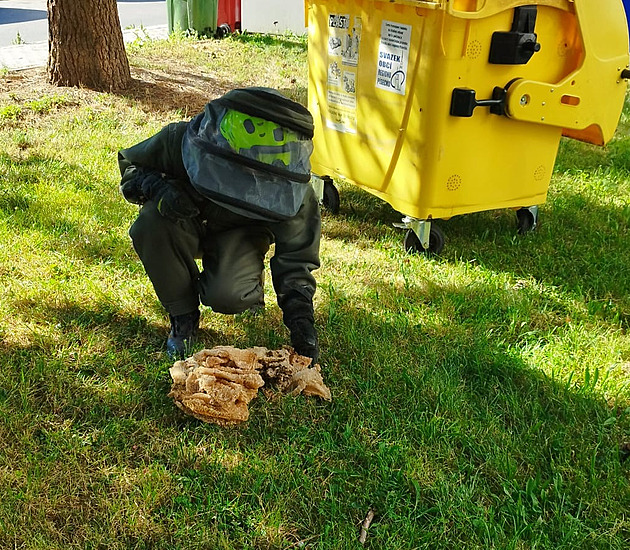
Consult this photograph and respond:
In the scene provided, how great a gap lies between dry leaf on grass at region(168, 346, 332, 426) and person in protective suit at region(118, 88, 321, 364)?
0.52 ft

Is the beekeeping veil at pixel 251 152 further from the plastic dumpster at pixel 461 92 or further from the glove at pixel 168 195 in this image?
the plastic dumpster at pixel 461 92

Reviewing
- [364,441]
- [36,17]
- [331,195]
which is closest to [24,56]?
[36,17]

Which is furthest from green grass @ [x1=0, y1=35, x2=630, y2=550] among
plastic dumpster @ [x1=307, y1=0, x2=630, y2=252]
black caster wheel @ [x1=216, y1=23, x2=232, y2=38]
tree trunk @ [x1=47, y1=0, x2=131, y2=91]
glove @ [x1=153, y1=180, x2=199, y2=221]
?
black caster wheel @ [x1=216, y1=23, x2=232, y2=38]

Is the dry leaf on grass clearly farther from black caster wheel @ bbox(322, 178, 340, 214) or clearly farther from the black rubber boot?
black caster wheel @ bbox(322, 178, 340, 214)

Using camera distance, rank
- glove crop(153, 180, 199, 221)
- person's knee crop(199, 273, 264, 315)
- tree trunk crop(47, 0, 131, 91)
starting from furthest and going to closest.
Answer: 1. tree trunk crop(47, 0, 131, 91)
2. person's knee crop(199, 273, 264, 315)
3. glove crop(153, 180, 199, 221)

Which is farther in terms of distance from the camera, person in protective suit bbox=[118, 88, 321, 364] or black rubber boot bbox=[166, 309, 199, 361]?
black rubber boot bbox=[166, 309, 199, 361]

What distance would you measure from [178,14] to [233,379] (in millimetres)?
8148

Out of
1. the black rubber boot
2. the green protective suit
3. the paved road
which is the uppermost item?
the green protective suit

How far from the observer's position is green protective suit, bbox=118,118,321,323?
8.94 feet

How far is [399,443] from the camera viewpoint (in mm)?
2484

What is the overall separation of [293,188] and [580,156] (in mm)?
4026

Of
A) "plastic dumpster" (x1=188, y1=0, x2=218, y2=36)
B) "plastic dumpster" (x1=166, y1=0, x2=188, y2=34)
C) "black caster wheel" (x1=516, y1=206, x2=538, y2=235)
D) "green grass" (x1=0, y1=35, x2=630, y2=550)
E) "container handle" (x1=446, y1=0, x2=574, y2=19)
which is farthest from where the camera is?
"plastic dumpster" (x1=166, y1=0, x2=188, y2=34)

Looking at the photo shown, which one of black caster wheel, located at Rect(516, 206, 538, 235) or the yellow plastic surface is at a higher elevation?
the yellow plastic surface

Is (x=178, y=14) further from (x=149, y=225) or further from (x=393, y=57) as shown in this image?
(x=149, y=225)
